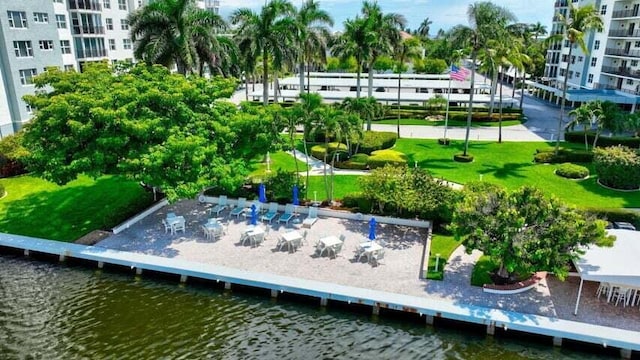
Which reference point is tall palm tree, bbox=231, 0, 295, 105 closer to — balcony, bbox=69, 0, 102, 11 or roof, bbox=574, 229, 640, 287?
balcony, bbox=69, 0, 102, 11

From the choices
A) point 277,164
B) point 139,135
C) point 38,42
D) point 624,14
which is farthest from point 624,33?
point 38,42

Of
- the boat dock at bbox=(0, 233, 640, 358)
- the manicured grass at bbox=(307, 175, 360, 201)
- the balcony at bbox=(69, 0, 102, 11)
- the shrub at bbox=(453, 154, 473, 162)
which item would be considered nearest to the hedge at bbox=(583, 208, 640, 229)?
the boat dock at bbox=(0, 233, 640, 358)

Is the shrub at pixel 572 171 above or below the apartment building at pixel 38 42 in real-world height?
below

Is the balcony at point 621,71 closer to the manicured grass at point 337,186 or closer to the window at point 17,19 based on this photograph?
the manicured grass at point 337,186

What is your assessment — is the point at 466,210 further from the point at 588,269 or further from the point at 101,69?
the point at 101,69

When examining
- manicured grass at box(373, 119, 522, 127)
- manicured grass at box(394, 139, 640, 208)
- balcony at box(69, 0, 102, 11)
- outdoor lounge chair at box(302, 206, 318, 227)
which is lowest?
outdoor lounge chair at box(302, 206, 318, 227)

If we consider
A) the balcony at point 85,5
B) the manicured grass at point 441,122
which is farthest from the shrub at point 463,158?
the balcony at point 85,5
